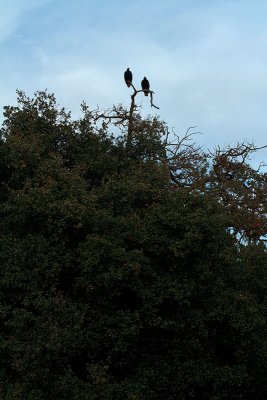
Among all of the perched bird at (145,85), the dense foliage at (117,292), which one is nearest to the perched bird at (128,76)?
the perched bird at (145,85)

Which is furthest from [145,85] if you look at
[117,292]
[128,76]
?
[117,292]

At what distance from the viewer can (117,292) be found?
44.1ft

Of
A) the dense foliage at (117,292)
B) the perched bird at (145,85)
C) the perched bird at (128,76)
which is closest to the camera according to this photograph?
the dense foliage at (117,292)

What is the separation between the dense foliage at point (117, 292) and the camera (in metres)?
12.8

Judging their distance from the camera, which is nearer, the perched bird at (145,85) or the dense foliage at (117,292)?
the dense foliage at (117,292)

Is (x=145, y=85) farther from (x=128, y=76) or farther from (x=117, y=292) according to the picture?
(x=117, y=292)

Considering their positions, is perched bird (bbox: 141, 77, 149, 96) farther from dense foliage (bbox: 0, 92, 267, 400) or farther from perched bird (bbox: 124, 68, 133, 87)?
dense foliage (bbox: 0, 92, 267, 400)

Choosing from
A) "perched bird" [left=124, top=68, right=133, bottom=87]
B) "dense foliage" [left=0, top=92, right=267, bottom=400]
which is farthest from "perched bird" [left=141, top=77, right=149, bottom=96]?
"dense foliage" [left=0, top=92, right=267, bottom=400]

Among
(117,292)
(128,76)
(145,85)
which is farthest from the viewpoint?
(145,85)

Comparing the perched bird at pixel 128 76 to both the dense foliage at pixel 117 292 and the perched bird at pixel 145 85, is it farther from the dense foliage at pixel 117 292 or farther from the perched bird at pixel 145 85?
the dense foliage at pixel 117 292

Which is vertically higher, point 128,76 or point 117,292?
point 128,76

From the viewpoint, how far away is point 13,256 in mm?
13633

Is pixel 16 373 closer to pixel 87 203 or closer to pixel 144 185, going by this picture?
pixel 87 203

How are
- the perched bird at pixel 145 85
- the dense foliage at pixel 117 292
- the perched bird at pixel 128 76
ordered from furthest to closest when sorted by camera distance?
the perched bird at pixel 145 85, the perched bird at pixel 128 76, the dense foliage at pixel 117 292
